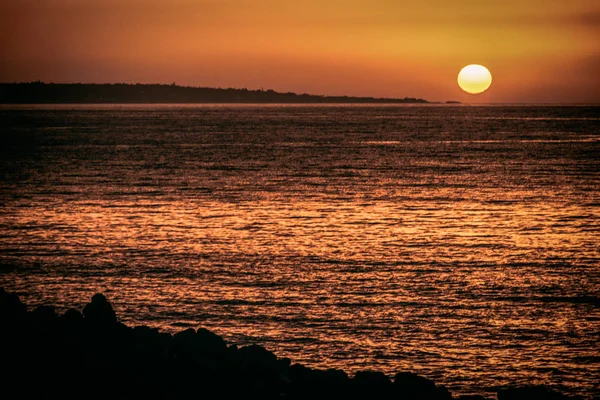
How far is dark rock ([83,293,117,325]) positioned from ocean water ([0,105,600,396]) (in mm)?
4695

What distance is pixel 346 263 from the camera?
28.3 m

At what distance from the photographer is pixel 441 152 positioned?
96000 mm

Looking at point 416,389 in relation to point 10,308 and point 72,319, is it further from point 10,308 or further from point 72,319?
point 10,308

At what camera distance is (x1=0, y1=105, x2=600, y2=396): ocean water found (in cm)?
1914

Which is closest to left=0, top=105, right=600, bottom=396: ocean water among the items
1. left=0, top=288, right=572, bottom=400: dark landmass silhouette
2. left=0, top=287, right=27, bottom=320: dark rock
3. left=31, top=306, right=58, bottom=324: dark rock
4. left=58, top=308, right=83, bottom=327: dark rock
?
left=0, top=288, right=572, bottom=400: dark landmass silhouette

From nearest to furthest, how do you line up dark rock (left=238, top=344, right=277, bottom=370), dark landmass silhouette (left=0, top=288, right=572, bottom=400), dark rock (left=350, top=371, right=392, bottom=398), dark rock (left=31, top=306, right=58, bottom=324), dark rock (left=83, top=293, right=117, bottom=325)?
dark landmass silhouette (left=0, top=288, right=572, bottom=400), dark rock (left=350, top=371, right=392, bottom=398), dark rock (left=238, top=344, right=277, bottom=370), dark rock (left=31, top=306, right=58, bottom=324), dark rock (left=83, top=293, right=117, bottom=325)

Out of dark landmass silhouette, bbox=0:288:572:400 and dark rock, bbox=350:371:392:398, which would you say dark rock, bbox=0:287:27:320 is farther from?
dark rock, bbox=350:371:392:398

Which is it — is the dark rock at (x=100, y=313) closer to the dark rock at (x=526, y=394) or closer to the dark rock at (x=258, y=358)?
the dark rock at (x=258, y=358)

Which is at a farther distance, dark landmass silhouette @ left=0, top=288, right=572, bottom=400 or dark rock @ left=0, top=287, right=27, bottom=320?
dark rock @ left=0, top=287, right=27, bottom=320

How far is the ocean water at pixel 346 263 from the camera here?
62.8ft

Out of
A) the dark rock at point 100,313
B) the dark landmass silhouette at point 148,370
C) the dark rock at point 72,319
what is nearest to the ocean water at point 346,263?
the dark landmass silhouette at point 148,370

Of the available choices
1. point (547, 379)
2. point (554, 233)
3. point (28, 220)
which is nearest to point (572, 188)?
point (554, 233)

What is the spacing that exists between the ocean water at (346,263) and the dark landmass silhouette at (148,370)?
3.84 m

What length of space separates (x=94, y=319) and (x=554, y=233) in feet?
77.9
